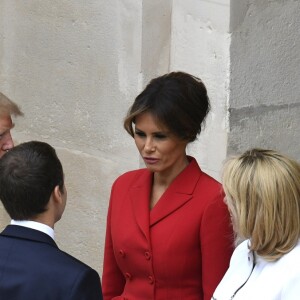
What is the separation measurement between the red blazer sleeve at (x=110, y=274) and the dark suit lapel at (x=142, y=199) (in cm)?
16

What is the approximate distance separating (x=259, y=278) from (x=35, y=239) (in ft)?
2.49

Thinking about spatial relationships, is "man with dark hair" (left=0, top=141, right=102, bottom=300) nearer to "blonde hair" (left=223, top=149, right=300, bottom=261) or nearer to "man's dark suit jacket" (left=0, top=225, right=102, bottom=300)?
"man's dark suit jacket" (left=0, top=225, right=102, bottom=300)

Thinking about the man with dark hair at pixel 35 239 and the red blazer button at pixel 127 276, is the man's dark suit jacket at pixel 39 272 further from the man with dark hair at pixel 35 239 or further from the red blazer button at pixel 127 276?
the red blazer button at pixel 127 276

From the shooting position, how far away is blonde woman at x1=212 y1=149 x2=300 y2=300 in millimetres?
3490

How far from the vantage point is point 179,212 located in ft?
13.6

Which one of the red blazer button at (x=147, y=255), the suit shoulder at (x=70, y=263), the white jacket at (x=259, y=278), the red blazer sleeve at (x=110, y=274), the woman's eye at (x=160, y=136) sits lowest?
the red blazer sleeve at (x=110, y=274)

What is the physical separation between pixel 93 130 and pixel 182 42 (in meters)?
1.03

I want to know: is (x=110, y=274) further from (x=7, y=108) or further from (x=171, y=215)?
(x=7, y=108)

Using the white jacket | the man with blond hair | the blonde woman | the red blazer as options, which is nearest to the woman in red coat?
the red blazer

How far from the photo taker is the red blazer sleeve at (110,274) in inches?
172

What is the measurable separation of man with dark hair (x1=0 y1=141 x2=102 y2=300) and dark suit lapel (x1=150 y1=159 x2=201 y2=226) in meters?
0.67

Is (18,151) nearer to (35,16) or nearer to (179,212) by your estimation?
(179,212)

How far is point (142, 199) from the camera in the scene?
4.29m

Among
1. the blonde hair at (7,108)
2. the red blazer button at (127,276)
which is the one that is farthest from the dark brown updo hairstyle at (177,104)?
the blonde hair at (7,108)
